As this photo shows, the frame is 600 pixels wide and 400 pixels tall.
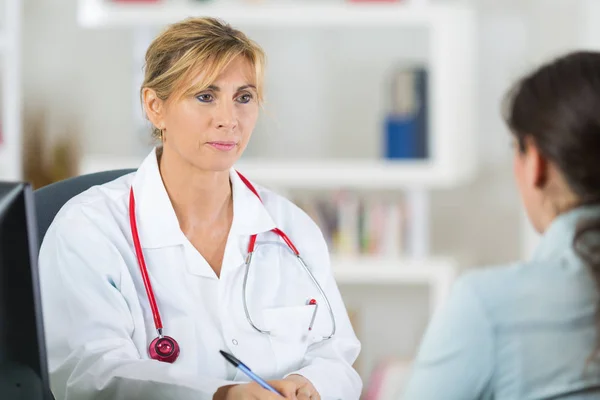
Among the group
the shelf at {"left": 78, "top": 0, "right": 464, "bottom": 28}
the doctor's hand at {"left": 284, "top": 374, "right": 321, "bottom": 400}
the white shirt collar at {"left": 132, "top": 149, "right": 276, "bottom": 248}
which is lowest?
the doctor's hand at {"left": 284, "top": 374, "right": 321, "bottom": 400}

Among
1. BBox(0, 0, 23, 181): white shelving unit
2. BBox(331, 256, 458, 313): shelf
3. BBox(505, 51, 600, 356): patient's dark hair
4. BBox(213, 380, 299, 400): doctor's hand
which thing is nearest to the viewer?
BBox(505, 51, 600, 356): patient's dark hair

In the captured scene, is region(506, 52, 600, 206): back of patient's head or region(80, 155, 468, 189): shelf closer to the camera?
region(506, 52, 600, 206): back of patient's head

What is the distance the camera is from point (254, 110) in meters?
1.40

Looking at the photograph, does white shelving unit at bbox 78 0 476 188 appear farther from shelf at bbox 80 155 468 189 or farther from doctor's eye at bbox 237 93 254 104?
doctor's eye at bbox 237 93 254 104

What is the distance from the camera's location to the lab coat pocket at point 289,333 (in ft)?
4.60

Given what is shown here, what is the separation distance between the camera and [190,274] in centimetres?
138

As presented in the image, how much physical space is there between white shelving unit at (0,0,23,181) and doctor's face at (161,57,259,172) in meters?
2.25

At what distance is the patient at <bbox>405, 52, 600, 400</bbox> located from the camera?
107cm

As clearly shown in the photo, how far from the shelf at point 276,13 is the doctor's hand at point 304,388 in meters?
2.11

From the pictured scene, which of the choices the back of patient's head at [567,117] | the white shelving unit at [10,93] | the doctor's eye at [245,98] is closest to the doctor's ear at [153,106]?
the doctor's eye at [245,98]

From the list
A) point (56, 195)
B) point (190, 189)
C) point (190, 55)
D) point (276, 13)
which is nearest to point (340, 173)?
point (276, 13)

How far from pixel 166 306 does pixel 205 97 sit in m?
0.30

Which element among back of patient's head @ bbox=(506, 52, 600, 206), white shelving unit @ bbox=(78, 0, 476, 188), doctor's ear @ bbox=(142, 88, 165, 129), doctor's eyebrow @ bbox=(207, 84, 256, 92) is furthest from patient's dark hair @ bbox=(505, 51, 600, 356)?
white shelving unit @ bbox=(78, 0, 476, 188)

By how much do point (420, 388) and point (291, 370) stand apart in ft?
1.14
